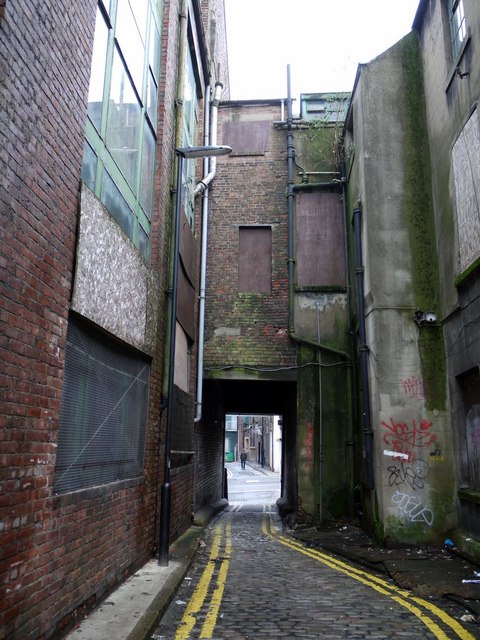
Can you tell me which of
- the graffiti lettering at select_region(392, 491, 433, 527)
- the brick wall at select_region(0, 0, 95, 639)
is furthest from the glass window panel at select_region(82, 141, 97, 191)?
the graffiti lettering at select_region(392, 491, 433, 527)

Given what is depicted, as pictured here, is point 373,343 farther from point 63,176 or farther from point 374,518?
point 63,176

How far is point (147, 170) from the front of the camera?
814cm

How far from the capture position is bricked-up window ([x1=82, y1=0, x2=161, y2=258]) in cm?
580

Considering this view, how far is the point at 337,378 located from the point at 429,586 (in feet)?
20.3

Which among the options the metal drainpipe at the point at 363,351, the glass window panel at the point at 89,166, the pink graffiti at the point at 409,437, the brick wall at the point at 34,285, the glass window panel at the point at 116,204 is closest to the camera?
the brick wall at the point at 34,285

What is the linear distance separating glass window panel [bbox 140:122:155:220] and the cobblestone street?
5265 mm

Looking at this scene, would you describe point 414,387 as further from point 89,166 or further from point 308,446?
point 89,166

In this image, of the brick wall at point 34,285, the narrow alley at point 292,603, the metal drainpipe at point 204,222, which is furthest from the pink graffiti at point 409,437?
the brick wall at point 34,285

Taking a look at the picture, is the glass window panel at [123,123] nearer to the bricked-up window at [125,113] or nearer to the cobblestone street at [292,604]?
the bricked-up window at [125,113]

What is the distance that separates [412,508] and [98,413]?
20.1ft

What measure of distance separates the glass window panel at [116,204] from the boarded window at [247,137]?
800 centimetres

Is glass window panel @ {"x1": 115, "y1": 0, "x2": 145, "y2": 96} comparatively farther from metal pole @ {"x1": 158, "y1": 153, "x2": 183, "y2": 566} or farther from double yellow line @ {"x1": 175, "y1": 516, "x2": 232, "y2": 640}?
double yellow line @ {"x1": 175, "y1": 516, "x2": 232, "y2": 640}

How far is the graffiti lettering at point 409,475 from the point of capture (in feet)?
30.7

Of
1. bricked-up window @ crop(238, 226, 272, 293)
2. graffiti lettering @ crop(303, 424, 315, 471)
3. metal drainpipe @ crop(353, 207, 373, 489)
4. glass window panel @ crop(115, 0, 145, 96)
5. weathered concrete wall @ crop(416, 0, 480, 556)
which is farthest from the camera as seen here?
bricked-up window @ crop(238, 226, 272, 293)
